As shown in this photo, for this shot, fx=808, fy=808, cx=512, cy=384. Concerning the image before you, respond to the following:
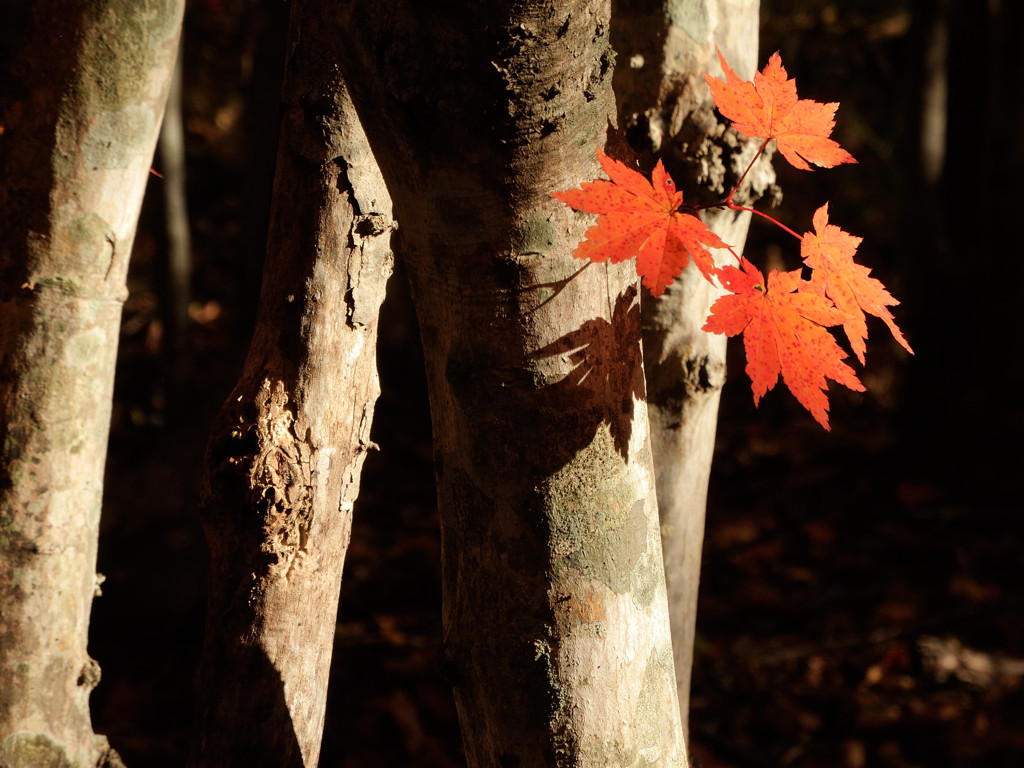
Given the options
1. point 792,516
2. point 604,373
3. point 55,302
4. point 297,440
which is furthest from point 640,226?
point 792,516

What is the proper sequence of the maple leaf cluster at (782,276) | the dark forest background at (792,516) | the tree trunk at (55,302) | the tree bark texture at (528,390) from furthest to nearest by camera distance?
the dark forest background at (792,516) → the tree trunk at (55,302) → the maple leaf cluster at (782,276) → the tree bark texture at (528,390)

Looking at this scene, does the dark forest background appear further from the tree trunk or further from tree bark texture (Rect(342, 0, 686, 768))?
tree bark texture (Rect(342, 0, 686, 768))

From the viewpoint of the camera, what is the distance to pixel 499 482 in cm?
76

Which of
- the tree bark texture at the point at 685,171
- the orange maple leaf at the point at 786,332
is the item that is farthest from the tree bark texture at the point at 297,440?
the orange maple leaf at the point at 786,332

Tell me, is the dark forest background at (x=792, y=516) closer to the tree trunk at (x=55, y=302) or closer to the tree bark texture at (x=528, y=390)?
the tree trunk at (x=55, y=302)

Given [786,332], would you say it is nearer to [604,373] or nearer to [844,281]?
[844,281]

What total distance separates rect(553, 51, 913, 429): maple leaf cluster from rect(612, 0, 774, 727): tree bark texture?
11 cm

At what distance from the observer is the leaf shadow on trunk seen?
748mm

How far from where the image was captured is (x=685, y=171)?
1.07m

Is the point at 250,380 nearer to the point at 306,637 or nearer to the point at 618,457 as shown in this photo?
the point at 306,637

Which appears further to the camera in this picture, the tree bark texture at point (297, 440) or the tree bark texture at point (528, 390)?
the tree bark texture at point (297, 440)

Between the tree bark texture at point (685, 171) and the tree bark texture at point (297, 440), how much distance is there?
1.22 feet

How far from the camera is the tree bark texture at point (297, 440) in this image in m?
1.03

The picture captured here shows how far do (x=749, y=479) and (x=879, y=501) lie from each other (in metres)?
0.64
